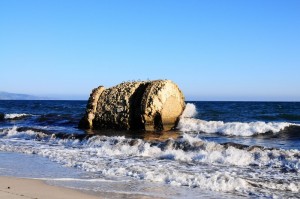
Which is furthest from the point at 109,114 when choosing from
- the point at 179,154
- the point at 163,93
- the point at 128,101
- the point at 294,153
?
the point at 294,153

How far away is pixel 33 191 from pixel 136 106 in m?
10.6

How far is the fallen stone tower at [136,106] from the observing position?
56.1 feet

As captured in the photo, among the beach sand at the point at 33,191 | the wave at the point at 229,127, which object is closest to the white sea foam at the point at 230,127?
the wave at the point at 229,127

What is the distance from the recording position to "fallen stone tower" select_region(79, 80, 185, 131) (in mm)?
17109

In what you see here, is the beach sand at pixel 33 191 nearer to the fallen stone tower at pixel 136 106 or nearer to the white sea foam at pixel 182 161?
the white sea foam at pixel 182 161

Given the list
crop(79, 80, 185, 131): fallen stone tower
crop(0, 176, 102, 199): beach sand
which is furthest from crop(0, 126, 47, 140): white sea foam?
crop(0, 176, 102, 199): beach sand

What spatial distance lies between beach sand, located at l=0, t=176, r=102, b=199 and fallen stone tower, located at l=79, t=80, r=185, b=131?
939 cm

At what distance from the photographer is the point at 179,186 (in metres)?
7.77

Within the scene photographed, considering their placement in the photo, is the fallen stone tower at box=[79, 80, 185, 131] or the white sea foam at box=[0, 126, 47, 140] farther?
the fallen stone tower at box=[79, 80, 185, 131]

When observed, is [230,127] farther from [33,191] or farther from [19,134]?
[33,191]

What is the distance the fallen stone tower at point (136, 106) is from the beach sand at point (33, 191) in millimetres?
9392

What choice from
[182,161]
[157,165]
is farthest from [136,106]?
[157,165]

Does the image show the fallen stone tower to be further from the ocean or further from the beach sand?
the beach sand

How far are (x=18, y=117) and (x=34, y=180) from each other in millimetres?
19620
